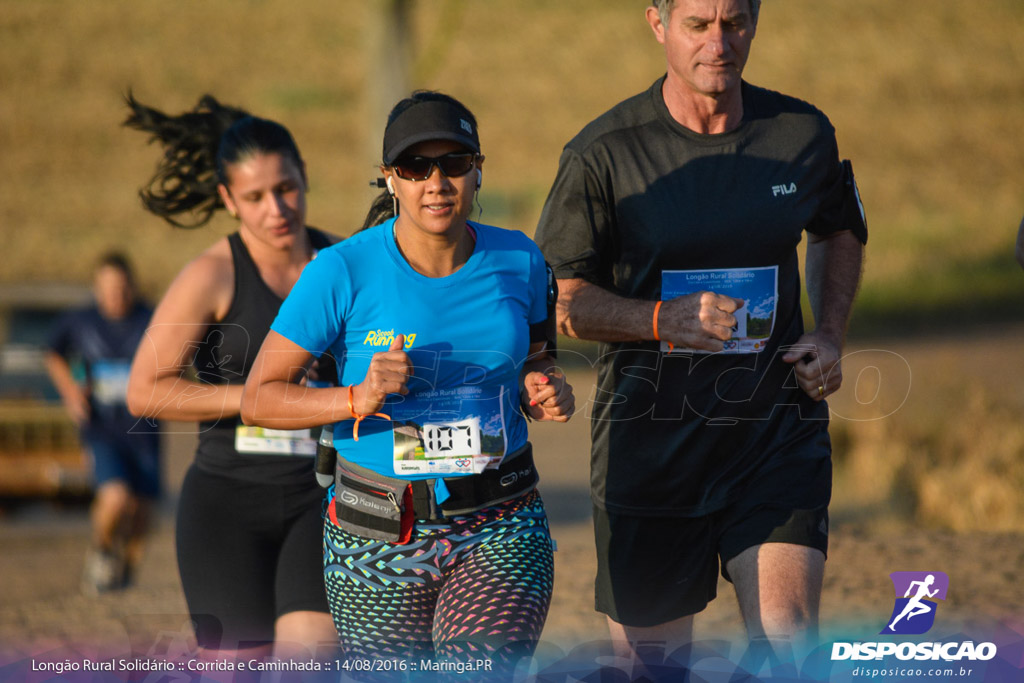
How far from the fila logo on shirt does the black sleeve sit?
0.48 metres

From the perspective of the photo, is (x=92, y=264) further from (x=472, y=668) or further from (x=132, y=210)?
(x=472, y=668)

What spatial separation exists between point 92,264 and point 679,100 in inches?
652

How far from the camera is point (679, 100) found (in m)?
3.57

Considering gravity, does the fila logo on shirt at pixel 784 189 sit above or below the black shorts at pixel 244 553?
above

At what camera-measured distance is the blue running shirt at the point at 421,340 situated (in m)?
3.07

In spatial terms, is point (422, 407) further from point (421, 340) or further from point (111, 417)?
point (111, 417)

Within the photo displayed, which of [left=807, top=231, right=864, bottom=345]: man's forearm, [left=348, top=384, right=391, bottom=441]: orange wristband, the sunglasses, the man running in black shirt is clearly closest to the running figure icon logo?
the man running in black shirt

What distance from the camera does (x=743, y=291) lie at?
3.53 metres

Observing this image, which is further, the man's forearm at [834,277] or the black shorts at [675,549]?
the man's forearm at [834,277]

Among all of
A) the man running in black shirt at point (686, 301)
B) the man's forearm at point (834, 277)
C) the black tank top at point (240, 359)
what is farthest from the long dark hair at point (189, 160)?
the man's forearm at point (834, 277)

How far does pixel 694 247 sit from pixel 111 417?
5.09 metres

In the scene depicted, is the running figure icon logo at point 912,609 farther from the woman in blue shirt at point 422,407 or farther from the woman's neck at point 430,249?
the woman's neck at point 430,249

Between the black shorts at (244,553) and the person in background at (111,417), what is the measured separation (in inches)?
133

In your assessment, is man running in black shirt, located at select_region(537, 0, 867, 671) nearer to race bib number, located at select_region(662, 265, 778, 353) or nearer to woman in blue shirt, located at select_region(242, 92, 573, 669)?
race bib number, located at select_region(662, 265, 778, 353)
